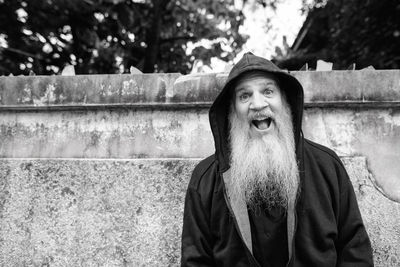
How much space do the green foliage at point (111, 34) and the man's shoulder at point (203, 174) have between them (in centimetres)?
424

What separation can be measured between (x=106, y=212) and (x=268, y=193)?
109cm

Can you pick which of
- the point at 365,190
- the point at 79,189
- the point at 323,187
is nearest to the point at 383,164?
the point at 365,190

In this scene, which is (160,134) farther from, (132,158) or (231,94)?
(231,94)

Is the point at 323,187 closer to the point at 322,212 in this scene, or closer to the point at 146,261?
the point at 322,212

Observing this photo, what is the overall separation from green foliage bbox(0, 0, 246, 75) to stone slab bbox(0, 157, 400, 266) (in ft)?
13.6

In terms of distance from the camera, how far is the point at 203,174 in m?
2.57

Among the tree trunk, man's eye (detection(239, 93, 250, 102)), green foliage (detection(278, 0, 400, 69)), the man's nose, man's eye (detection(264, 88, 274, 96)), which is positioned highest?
green foliage (detection(278, 0, 400, 69))

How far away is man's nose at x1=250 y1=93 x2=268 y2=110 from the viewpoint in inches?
95.1

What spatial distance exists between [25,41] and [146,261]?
585cm

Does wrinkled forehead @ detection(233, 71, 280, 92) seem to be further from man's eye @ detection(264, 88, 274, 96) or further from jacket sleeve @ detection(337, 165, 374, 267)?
jacket sleeve @ detection(337, 165, 374, 267)

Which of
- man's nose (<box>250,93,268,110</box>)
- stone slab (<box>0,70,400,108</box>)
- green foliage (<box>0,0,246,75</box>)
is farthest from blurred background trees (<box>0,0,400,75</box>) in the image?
man's nose (<box>250,93,268,110</box>)

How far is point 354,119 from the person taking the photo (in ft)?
9.33

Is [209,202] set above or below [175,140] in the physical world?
below

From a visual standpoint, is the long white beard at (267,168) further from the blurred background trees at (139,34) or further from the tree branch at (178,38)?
the tree branch at (178,38)
